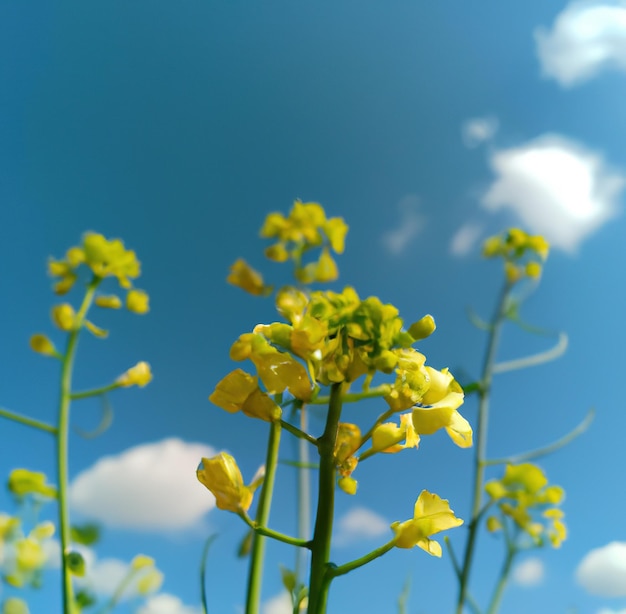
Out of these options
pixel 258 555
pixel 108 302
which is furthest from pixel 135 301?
pixel 258 555

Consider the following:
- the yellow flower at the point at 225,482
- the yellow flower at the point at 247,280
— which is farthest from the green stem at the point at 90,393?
the yellow flower at the point at 225,482

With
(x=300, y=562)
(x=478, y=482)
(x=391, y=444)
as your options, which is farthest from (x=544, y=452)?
(x=391, y=444)

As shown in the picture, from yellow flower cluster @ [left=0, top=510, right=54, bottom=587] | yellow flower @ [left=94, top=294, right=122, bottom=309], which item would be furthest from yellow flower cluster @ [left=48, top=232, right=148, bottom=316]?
yellow flower cluster @ [left=0, top=510, right=54, bottom=587]

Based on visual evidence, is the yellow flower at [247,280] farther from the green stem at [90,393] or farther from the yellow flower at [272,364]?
the yellow flower at [272,364]

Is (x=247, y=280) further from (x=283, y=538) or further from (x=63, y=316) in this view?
(x=283, y=538)

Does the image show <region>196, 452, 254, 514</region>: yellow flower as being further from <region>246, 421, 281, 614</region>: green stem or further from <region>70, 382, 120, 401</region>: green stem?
<region>70, 382, 120, 401</region>: green stem

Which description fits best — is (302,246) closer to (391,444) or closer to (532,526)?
(391,444)

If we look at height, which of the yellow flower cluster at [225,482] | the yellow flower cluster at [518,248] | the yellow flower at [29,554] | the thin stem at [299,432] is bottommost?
the yellow flower cluster at [225,482]
